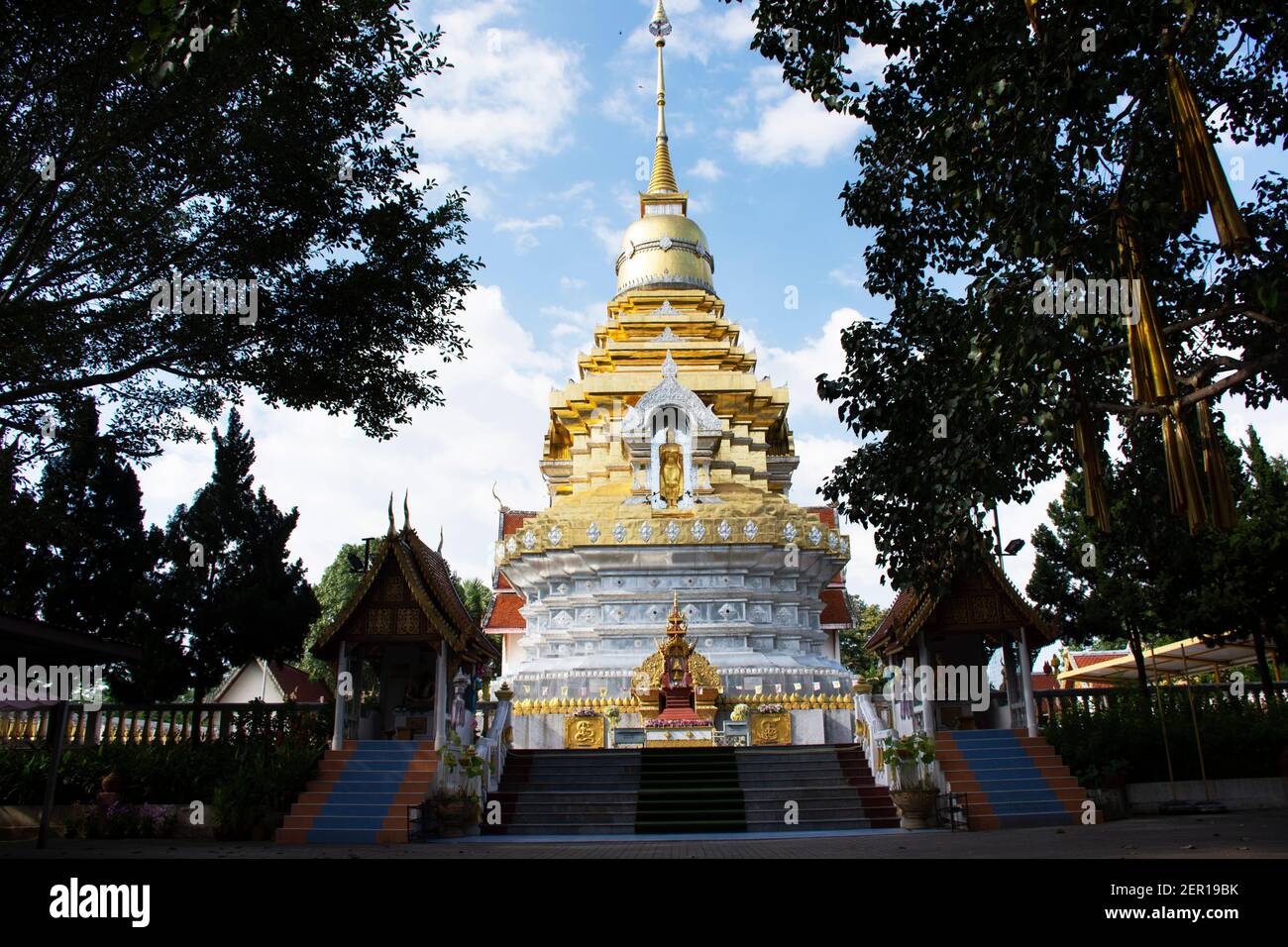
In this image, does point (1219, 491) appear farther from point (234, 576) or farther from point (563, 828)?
point (234, 576)

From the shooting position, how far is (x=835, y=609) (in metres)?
29.5

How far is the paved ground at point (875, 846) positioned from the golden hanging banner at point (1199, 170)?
516 cm

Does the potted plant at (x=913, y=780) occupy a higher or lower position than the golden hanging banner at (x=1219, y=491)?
lower

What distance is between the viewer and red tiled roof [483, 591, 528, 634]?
99.8ft

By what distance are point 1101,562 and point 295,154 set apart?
1588cm

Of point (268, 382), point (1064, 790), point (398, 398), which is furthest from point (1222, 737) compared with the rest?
point (268, 382)

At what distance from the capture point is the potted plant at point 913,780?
1287cm

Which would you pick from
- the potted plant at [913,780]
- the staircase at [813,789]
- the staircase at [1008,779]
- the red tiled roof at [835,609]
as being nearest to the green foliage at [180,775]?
the staircase at [813,789]

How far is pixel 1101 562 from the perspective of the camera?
60.5ft

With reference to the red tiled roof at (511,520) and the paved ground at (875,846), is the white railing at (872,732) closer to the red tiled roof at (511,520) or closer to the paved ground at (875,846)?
the paved ground at (875,846)

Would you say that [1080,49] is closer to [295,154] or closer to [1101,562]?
[295,154]

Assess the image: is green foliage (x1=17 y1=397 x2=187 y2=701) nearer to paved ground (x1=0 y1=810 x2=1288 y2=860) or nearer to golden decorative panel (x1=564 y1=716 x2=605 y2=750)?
paved ground (x1=0 y1=810 x2=1288 y2=860)

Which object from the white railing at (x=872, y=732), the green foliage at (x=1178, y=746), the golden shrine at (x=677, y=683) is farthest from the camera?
the golden shrine at (x=677, y=683)

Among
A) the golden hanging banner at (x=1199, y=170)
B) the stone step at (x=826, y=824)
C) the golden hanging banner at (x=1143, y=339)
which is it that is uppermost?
the golden hanging banner at (x=1199, y=170)
